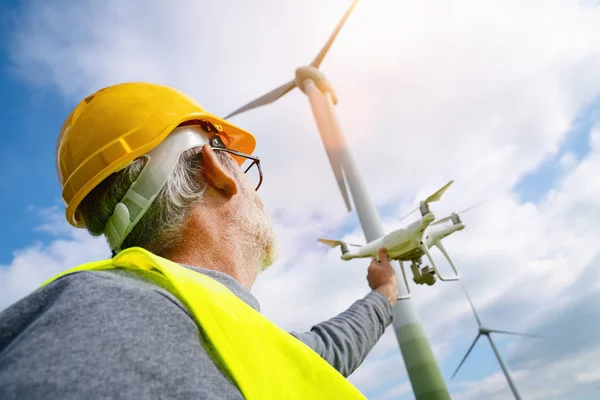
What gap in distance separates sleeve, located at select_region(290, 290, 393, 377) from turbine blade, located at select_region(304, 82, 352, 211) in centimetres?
1458

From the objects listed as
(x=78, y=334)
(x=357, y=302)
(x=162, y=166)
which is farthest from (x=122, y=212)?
(x=357, y=302)

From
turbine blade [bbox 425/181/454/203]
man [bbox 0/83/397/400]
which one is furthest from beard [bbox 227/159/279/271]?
turbine blade [bbox 425/181/454/203]

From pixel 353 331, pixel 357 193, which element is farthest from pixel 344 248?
pixel 353 331

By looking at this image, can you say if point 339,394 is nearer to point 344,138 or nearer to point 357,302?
point 357,302

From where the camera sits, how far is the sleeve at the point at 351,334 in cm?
335

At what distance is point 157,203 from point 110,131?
65cm

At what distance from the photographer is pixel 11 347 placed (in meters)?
1.00

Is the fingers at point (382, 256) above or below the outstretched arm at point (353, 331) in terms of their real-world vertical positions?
above

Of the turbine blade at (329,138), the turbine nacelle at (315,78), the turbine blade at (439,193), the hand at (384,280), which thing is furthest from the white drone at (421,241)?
the turbine nacelle at (315,78)

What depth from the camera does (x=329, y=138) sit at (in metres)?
19.5

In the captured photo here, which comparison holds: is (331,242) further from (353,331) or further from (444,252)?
(353,331)

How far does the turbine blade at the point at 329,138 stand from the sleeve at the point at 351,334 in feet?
47.8

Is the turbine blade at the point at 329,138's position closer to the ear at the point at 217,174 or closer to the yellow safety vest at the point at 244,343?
the ear at the point at 217,174

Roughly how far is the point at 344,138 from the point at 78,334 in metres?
18.7
